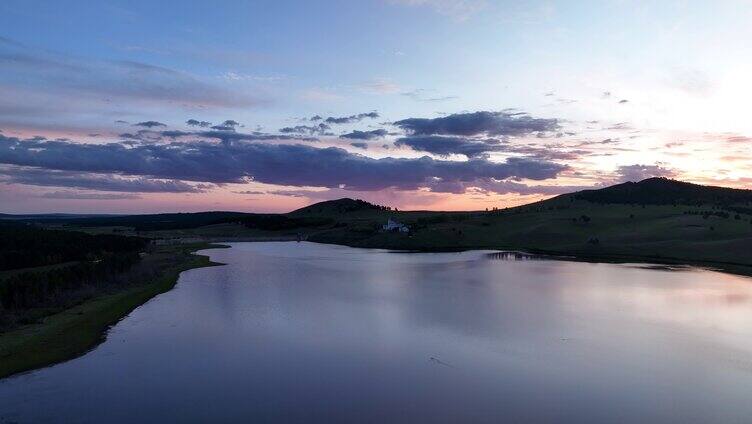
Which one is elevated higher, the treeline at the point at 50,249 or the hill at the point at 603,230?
the hill at the point at 603,230

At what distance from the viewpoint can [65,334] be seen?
25062 mm

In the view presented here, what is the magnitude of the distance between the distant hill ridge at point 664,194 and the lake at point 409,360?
326ft

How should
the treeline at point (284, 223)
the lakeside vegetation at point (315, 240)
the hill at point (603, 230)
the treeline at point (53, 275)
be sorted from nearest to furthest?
the lakeside vegetation at point (315, 240)
the treeline at point (53, 275)
the hill at point (603, 230)
the treeline at point (284, 223)

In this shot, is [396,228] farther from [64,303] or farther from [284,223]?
[64,303]

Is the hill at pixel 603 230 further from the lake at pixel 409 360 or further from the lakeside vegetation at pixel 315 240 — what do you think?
the lake at pixel 409 360

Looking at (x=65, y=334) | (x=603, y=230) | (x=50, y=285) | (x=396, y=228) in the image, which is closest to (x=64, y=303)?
(x=50, y=285)

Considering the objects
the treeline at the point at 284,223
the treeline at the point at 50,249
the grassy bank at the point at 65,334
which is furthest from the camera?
the treeline at the point at 284,223

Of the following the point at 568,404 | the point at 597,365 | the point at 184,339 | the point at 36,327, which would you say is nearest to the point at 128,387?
the point at 184,339

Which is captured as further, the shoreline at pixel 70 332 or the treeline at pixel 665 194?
the treeline at pixel 665 194

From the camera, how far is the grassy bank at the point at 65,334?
20953mm

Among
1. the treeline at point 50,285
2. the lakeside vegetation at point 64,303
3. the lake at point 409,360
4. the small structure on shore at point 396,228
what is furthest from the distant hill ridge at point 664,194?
the treeline at point 50,285

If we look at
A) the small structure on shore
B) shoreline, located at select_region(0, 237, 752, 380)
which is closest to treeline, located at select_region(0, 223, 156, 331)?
shoreline, located at select_region(0, 237, 752, 380)

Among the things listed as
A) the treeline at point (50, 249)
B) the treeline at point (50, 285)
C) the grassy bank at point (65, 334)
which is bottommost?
the grassy bank at point (65, 334)

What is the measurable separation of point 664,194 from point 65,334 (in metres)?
150
